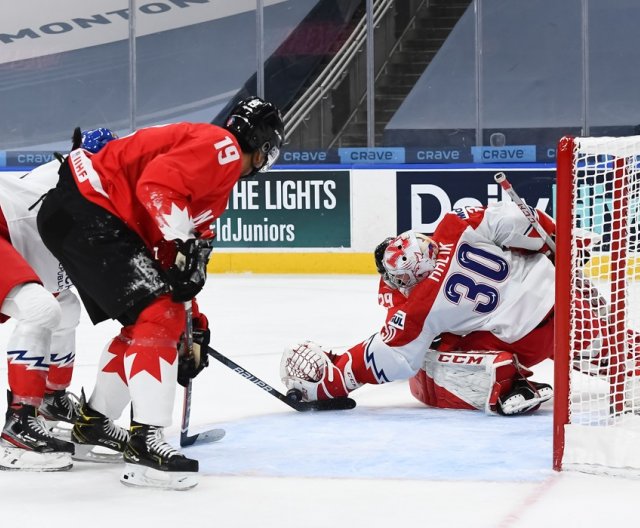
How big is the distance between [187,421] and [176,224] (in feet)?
2.25

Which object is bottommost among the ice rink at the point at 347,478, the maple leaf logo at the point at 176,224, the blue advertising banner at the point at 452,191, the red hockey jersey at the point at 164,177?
the ice rink at the point at 347,478

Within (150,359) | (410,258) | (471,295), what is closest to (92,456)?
(150,359)

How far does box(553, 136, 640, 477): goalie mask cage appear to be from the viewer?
2699mm

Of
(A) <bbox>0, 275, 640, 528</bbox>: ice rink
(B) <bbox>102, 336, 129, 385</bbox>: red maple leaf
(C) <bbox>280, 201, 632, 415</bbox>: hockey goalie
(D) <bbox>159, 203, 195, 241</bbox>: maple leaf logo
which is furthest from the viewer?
(C) <bbox>280, 201, 632, 415</bbox>: hockey goalie

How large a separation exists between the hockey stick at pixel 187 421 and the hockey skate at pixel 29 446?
1.02 ft

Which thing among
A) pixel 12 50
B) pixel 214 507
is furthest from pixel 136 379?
pixel 12 50

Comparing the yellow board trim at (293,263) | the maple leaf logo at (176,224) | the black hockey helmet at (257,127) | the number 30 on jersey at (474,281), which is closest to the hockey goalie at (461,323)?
the number 30 on jersey at (474,281)

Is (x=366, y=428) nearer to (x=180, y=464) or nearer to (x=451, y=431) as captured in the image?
(x=451, y=431)

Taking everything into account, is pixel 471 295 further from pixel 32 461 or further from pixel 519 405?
pixel 32 461

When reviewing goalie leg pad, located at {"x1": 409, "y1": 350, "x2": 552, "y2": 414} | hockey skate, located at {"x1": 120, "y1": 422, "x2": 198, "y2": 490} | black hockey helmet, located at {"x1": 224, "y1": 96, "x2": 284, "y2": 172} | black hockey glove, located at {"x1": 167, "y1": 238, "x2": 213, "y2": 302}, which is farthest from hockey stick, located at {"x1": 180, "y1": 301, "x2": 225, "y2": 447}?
goalie leg pad, located at {"x1": 409, "y1": 350, "x2": 552, "y2": 414}

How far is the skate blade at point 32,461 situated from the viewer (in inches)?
109

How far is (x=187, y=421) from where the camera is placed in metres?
3.04

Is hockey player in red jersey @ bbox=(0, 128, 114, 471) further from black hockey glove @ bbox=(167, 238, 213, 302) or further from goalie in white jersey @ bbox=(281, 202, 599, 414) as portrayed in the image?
goalie in white jersey @ bbox=(281, 202, 599, 414)

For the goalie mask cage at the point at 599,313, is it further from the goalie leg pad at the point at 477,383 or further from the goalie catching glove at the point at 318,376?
the goalie catching glove at the point at 318,376
